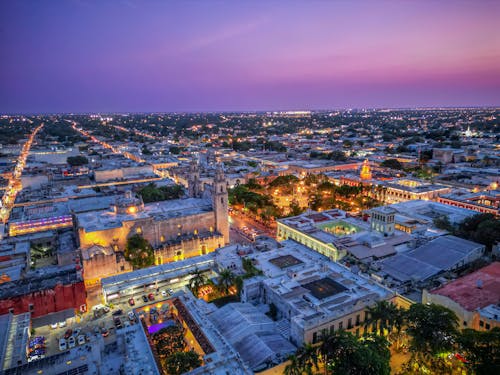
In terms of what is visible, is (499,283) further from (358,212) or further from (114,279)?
(114,279)

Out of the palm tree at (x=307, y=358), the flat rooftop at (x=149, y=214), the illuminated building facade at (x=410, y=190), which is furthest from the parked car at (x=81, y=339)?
the illuminated building facade at (x=410, y=190)

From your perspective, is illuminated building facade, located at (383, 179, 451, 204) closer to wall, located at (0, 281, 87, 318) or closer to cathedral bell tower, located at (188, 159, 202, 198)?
cathedral bell tower, located at (188, 159, 202, 198)

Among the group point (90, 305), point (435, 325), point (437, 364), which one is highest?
point (435, 325)

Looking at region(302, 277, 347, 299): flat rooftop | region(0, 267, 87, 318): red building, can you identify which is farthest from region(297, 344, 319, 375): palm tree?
region(0, 267, 87, 318): red building

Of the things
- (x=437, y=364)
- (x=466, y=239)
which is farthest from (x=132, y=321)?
(x=466, y=239)

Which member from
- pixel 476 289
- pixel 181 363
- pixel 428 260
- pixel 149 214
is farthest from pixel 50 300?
pixel 476 289

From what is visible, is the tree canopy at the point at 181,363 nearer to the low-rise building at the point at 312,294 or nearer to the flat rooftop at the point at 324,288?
the low-rise building at the point at 312,294

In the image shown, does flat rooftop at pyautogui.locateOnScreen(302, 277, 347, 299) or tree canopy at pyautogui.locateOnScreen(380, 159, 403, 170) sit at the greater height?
flat rooftop at pyautogui.locateOnScreen(302, 277, 347, 299)
